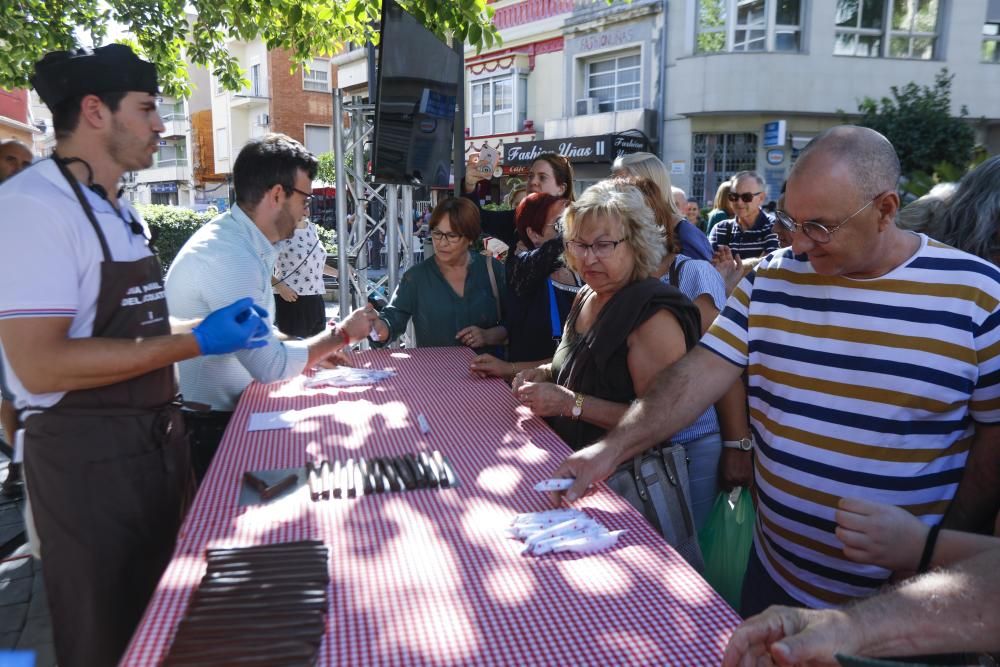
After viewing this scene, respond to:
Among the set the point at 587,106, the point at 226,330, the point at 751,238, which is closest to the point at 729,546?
the point at 226,330

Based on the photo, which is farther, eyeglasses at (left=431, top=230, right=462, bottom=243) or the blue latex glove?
eyeglasses at (left=431, top=230, right=462, bottom=243)

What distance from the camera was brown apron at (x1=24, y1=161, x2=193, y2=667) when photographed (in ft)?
6.25

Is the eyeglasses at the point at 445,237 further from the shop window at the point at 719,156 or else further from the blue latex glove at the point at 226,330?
the shop window at the point at 719,156

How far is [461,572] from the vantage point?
1.46m

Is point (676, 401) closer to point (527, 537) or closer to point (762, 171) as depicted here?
point (527, 537)

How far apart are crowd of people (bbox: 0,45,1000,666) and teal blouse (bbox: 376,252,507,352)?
1.33 m

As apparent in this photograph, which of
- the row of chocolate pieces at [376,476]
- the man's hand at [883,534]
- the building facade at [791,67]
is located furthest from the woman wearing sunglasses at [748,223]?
the building facade at [791,67]

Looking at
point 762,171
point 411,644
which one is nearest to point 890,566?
point 411,644

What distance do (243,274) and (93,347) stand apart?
2.89 ft

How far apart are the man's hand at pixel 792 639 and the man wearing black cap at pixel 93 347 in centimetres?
162

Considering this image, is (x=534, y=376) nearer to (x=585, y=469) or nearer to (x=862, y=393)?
(x=585, y=469)

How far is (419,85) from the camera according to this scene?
5.18 metres

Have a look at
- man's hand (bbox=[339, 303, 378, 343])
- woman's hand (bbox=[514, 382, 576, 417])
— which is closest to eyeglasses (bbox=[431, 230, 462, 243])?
man's hand (bbox=[339, 303, 378, 343])

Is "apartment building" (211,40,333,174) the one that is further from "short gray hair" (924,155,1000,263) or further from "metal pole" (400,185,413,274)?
"short gray hair" (924,155,1000,263)
